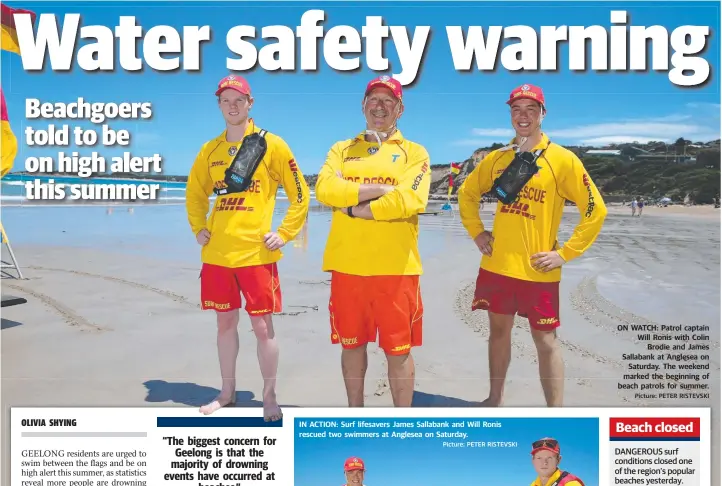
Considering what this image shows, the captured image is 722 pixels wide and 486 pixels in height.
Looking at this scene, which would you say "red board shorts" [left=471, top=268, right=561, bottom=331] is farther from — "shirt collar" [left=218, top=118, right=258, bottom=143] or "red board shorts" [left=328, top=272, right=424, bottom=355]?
"shirt collar" [left=218, top=118, right=258, bottom=143]

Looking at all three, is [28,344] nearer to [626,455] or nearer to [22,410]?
[22,410]

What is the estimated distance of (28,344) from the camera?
3598 mm

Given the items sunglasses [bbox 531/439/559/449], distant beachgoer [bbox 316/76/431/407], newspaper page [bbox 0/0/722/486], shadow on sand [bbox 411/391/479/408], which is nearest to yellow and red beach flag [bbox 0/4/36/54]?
newspaper page [bbox 0/0/722/486]

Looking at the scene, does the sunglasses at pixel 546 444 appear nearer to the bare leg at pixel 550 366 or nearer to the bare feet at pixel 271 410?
the bare leg at pixel 550 366

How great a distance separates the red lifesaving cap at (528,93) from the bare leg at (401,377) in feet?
4.84

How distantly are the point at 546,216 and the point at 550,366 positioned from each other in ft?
2.70

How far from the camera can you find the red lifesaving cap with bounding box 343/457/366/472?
9.45 ft

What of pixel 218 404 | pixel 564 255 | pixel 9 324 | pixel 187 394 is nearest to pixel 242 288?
pixel 218 404

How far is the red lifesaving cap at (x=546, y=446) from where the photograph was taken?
2938mm

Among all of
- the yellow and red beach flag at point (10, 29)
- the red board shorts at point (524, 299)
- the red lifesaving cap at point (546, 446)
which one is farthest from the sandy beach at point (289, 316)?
the yellow and red beach flag at point (10, 29)

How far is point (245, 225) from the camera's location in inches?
114

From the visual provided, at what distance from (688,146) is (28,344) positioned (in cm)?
437

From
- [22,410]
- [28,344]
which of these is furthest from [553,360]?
[28,344]

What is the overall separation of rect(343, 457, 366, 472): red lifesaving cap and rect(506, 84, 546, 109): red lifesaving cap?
2101 millimetres
